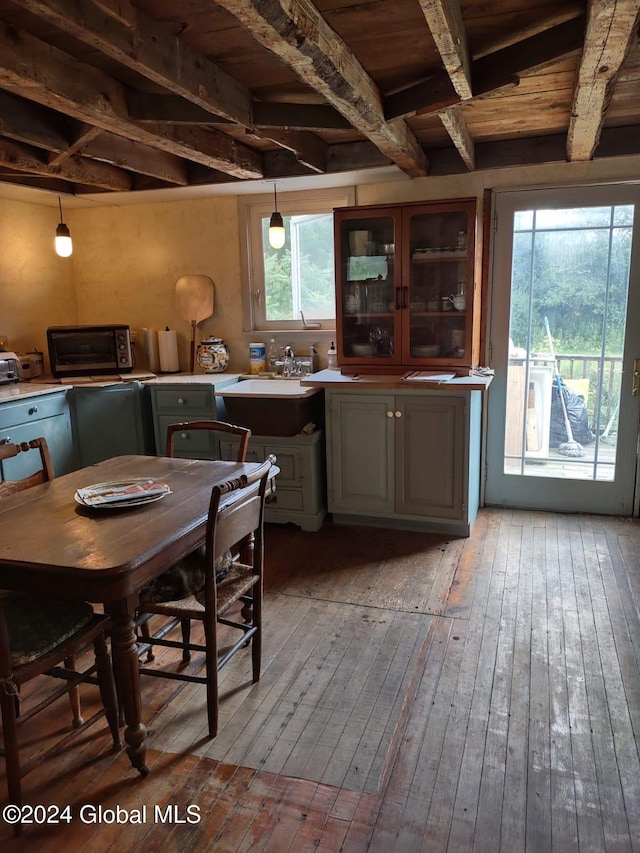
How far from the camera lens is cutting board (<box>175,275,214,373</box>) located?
4.45 metres

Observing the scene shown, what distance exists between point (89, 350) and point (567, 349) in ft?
10.2

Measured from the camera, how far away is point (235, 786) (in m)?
1.80

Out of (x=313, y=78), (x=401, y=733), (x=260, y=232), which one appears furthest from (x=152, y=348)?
(x=401, y=733)

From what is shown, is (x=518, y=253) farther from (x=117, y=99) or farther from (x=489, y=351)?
(x=117, y=99)

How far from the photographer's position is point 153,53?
195 centimetres

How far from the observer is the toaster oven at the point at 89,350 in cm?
409

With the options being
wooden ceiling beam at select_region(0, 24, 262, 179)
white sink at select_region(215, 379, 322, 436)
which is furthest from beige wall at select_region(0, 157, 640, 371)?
wooden ceiling beam at select_region(0, 24, 262, 179)

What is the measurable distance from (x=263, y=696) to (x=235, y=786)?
16.3 inches

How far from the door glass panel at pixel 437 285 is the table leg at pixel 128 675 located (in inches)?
99.1

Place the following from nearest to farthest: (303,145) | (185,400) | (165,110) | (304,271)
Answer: (165,110) < (303,145) < (185,400) < (304,271)

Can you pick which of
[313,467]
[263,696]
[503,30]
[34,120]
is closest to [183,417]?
[313,467]

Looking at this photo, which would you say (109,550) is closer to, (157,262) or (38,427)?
(38,427)

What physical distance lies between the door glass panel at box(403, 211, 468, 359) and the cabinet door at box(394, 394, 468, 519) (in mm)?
408

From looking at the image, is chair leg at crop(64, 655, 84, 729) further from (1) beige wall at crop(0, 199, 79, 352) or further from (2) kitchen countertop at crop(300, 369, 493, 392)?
(1) beige wall at crop(0, 199, 79, 352)
